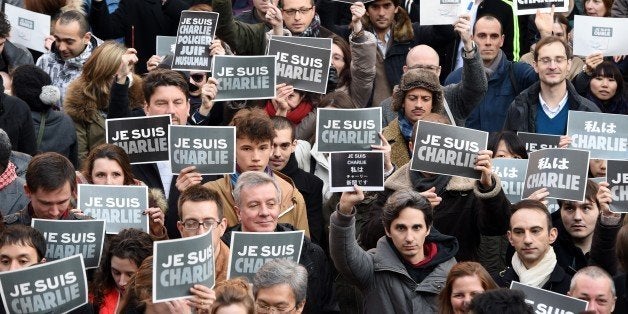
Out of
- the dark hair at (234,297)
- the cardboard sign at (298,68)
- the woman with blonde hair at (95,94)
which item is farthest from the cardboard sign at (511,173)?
the dark hair at (234,297)

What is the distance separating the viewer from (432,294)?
11023mm

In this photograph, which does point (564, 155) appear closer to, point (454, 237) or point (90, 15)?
point (454, 237)

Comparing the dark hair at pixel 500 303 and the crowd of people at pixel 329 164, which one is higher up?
the crowd of people at pixel 329 164

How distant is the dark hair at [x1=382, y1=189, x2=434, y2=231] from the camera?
438 inches

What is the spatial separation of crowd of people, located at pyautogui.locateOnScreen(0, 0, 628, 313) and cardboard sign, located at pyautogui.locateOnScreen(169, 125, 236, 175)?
125 mm

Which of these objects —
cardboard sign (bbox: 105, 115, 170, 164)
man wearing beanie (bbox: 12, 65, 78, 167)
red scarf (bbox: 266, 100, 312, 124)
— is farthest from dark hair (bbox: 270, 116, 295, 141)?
man wearing beanie (bbox: 12, 65, 78, 167)

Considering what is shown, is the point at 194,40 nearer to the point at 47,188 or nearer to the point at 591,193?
the point at 47,188

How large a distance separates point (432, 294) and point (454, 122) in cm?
259

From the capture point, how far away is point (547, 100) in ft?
47.0

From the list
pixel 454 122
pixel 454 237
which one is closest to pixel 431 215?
pixel 454 237

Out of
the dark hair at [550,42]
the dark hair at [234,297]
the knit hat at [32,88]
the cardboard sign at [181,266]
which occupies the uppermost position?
the dark hair at [550,42]

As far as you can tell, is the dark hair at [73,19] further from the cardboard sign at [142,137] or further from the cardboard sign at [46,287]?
the cardboard sign at [46,287]

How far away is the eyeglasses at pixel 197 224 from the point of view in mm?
10844

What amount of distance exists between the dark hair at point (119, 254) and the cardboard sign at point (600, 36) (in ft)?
18.7
